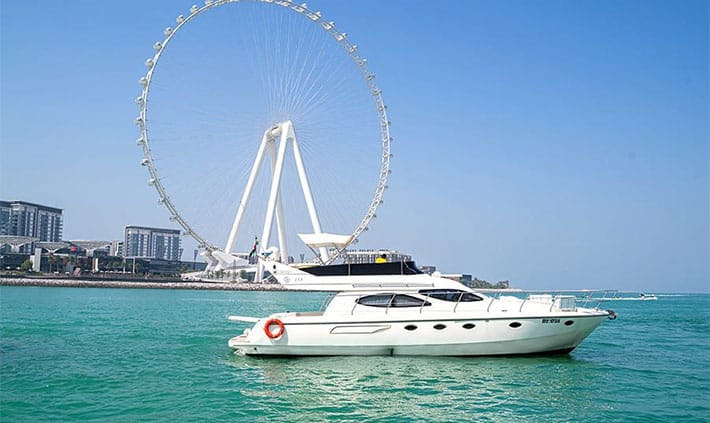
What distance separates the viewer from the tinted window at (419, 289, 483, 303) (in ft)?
64.7

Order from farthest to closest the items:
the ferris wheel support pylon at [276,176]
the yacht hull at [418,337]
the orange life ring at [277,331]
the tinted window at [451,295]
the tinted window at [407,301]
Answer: the ferris wheel support pylon at [276,176]
the tinted window at [451,295]
the tinted window at [407,301]
the orange life ring at [277,331]
the yacht hull at [418,337]

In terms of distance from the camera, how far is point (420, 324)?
19203 millimetres

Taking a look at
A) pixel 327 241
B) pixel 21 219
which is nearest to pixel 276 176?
pixel 327 241

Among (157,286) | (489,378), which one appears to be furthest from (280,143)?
(157,286)

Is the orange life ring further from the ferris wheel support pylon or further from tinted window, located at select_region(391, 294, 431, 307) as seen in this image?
the ferris wheel support pylon

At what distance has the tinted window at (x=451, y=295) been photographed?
19.7 metres

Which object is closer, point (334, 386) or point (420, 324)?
point (334, 386)

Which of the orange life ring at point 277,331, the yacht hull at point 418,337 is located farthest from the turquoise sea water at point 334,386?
the orange life ring at point 277,331

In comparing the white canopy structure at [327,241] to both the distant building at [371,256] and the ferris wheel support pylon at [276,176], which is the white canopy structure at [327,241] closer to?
the distant building at [371,256]

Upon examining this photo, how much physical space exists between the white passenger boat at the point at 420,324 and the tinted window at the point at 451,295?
0.02 m

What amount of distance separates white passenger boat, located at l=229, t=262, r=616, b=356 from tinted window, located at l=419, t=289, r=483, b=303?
2 cm

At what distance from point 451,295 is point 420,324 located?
4.53ft

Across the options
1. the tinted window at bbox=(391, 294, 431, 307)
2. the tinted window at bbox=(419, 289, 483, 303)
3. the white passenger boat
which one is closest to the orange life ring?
the white passenger boat

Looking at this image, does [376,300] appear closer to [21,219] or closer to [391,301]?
[391,301]
